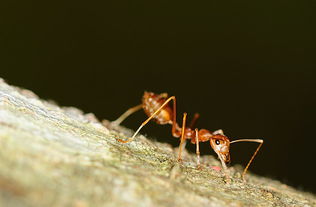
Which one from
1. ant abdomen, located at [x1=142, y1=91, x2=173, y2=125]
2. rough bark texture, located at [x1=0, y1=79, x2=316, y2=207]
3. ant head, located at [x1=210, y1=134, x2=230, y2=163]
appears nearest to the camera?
rough bark texture, located at [x1=0, y1=79, x2=316, y2=207]

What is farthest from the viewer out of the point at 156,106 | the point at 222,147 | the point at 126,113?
the point at 126,113

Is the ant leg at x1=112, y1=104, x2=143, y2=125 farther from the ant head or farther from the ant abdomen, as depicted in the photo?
the ant head

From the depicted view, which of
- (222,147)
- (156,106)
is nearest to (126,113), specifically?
(156,106)

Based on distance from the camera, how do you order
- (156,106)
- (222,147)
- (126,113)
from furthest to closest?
(126,113) < (156,106) < (222,147)

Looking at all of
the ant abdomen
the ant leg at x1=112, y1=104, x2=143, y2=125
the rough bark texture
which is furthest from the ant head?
the ant leg at x1=112, y1=104, x2=143, y2=125

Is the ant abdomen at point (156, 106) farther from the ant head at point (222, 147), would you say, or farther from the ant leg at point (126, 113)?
the ant head at point (222, 147)

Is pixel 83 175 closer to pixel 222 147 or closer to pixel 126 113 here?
pixel 222 147

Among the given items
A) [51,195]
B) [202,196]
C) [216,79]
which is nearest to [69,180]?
[51,195]

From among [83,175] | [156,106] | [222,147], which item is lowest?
[83,175]
